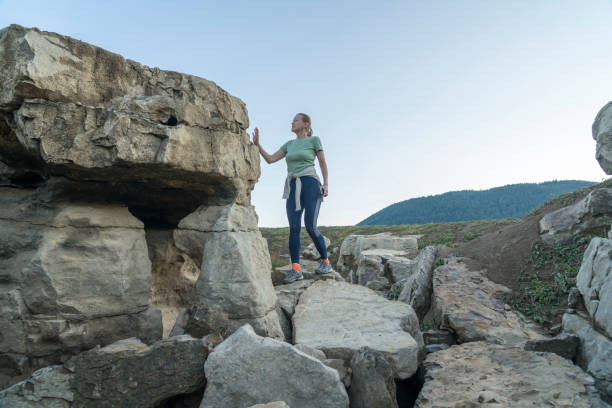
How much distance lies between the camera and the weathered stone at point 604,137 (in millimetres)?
6758

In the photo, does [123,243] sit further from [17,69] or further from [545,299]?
[545,299]

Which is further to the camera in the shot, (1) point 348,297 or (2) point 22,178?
(1) point 348,297

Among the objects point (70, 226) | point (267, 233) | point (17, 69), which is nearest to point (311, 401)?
point (70, 226)

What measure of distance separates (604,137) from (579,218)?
162cm

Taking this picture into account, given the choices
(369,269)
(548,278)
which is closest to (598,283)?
(548,278)

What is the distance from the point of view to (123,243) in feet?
12.9

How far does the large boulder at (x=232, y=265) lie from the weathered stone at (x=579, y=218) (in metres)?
5.58

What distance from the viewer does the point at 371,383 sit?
9.90ft

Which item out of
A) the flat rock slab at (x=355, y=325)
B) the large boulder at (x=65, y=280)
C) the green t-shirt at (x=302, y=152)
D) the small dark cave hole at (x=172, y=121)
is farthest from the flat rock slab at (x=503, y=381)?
the small dark cave hole at (x=172, y=121)

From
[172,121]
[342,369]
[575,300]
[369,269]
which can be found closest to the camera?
[342,369]

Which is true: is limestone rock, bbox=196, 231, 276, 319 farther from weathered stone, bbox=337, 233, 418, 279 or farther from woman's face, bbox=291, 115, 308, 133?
weathered stone, bbox=337, 233, 418, 279

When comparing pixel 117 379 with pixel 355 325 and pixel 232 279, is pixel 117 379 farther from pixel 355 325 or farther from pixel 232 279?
pixel 355 325

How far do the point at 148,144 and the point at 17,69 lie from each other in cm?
122

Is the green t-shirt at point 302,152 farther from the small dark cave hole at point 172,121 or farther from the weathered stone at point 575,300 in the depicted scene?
the weathered stone at point 575,300
